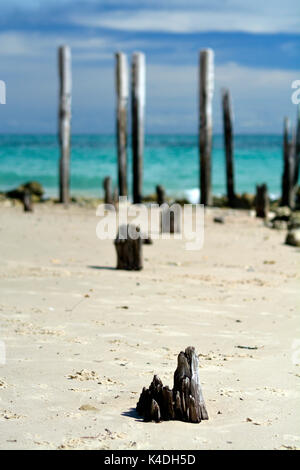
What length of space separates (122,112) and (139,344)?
13.4 m

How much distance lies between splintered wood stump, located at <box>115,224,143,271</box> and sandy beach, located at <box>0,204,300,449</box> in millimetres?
202

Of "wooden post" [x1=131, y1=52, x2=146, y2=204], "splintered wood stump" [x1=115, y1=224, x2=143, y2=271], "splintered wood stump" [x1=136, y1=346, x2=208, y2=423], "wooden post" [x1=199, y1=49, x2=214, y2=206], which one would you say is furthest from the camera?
"wooden post" [x1=131, y1=52, x2=146, y2=204]

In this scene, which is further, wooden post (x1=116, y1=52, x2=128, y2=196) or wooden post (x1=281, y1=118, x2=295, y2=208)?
wooden post (x1=281, y1=118, x2=295, y2=208)

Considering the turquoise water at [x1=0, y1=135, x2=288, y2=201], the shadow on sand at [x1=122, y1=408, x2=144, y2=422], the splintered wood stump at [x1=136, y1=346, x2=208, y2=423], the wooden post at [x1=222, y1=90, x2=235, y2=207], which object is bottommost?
the turquoise water at [x1=0, y1=135, x2=288, y2=201]

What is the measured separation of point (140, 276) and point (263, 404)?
15.1 ft

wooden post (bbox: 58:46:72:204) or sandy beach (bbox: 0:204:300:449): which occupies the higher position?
wooden post (bbox: 58:46:72:204)

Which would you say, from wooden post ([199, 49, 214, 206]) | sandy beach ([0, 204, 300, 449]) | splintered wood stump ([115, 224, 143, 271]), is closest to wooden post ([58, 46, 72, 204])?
wooden post ([199, 49, 214, 206])

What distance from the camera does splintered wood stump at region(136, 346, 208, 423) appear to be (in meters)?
4.14

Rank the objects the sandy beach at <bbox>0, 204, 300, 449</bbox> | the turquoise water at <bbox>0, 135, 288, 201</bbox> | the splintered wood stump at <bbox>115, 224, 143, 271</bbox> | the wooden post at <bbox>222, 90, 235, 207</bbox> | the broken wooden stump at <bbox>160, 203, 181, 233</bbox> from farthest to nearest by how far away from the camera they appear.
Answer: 1. the turquoise water at <bbox>0, 135, 288, 201</bbox>
2. the wooden post at <bbox>222, 90, 235, 207</bbox>
3. the broken wooden stump at <bbox>160, 203, 181, 233</bbox>
4. the splintered wood stump at <bbox>115, 224, 143, 271</bbox>
5. the sandy beach at <bbox>0, 204, 300, 449</bbox>

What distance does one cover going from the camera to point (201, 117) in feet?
58.9

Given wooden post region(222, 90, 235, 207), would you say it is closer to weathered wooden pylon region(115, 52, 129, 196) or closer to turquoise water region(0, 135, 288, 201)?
weathered wooden pylon region(115, 52, 129, 196)

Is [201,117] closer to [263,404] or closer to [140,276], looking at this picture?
[140,276]

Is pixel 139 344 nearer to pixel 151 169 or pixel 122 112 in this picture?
pixel 122 112

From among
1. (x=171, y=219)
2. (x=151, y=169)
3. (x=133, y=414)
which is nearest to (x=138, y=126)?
(x=171, y=219)
